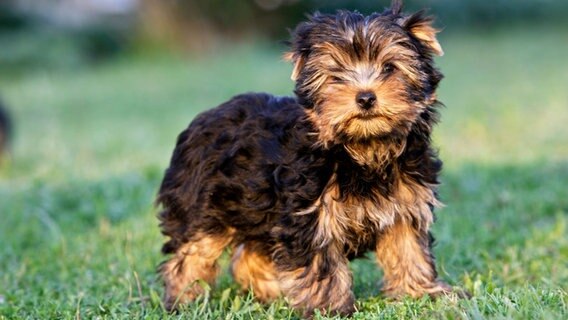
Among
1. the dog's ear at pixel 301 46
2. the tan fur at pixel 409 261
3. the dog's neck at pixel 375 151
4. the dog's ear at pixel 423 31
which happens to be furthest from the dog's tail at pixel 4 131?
the dog's ear at pixel 423 31

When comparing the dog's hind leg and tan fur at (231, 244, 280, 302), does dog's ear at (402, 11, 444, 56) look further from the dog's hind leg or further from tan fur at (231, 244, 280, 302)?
tan fur at (231, 244, 280, 302)

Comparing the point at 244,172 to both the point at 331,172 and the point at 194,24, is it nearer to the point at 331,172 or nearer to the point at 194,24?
the point at 331,172

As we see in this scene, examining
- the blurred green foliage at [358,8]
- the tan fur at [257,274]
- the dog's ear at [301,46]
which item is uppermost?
the dog's ear at [301,46]

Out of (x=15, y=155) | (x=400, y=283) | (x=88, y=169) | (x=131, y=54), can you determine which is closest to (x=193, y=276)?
(x=400, y=283)

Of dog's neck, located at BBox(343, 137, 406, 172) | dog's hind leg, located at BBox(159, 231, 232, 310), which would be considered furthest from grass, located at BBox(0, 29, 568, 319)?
dog's neck, located at BBox(343, 137, 406, 172)

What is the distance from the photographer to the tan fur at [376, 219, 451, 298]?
18.9 feet

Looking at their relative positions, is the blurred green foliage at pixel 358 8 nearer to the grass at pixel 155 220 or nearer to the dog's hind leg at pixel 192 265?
the grass at pixel 155 220

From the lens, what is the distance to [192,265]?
20.7ft

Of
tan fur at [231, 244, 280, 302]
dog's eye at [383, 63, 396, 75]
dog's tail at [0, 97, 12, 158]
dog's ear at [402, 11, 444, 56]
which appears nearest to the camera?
dog's eye at [383, 63, 396, 75]

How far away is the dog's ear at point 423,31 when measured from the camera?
550cm

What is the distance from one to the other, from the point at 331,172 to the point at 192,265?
4.63ft

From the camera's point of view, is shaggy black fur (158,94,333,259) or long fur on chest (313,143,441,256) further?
shaggy black fur (158,94,333,259)

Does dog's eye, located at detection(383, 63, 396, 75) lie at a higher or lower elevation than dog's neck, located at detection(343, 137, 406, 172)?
higher

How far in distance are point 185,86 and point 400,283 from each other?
1778cm
